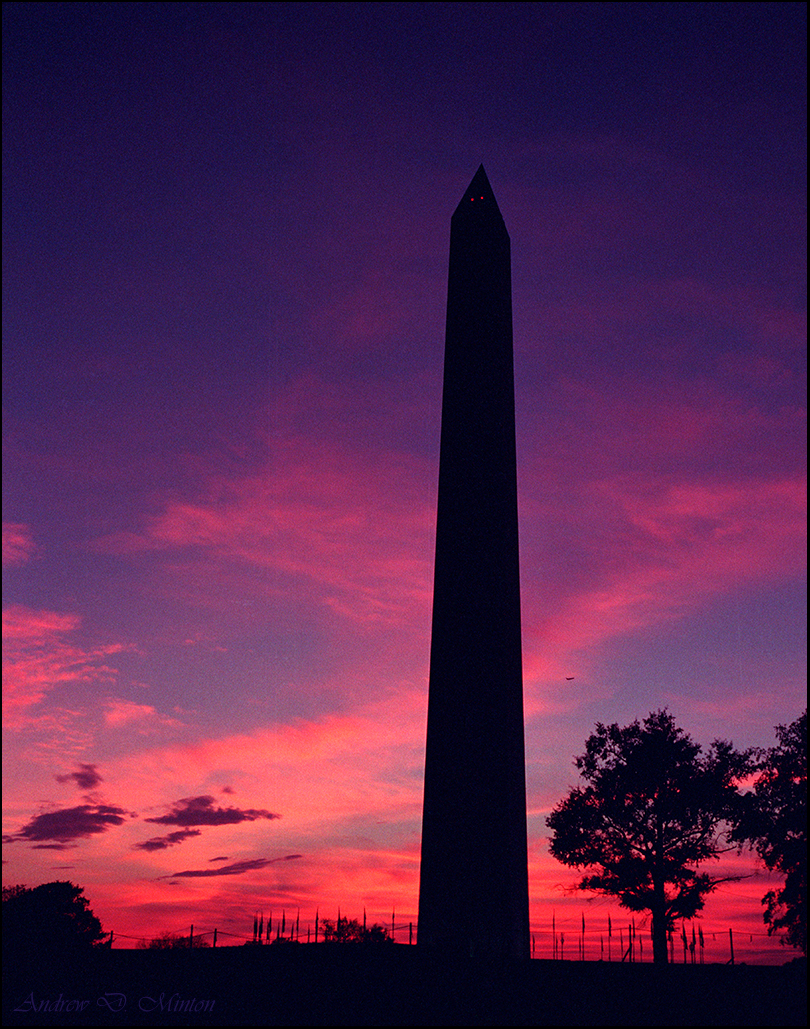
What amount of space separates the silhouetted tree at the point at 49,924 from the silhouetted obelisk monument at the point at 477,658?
1050 centimetres

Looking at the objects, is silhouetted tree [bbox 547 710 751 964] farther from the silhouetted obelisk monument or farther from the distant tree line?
the silhouetted obelisk monument

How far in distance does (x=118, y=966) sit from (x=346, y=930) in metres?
33.0

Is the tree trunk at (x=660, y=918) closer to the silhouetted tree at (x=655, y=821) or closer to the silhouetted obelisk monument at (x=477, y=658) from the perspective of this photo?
the silhouetted tree at (x=655, y=821)

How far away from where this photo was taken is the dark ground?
18.5 m

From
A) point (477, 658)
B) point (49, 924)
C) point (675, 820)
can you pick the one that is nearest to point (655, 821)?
A: point (675, 820)

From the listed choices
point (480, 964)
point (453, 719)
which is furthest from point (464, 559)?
point (480, 964)

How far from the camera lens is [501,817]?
24547mm

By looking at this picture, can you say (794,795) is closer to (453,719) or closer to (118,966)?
(453,719)

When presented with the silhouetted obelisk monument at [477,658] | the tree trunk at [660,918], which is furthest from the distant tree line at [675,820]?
the silhouetted obelisk monument at [477,658]

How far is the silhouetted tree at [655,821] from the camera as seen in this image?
36062mm

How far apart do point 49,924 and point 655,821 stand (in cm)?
2469

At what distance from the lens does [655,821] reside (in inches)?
1441

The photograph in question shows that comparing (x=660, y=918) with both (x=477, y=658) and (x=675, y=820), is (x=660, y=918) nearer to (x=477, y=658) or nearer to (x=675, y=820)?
(x=675, y=820)

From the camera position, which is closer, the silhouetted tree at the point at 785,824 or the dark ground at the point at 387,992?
the dark ground at the point at 387,992
